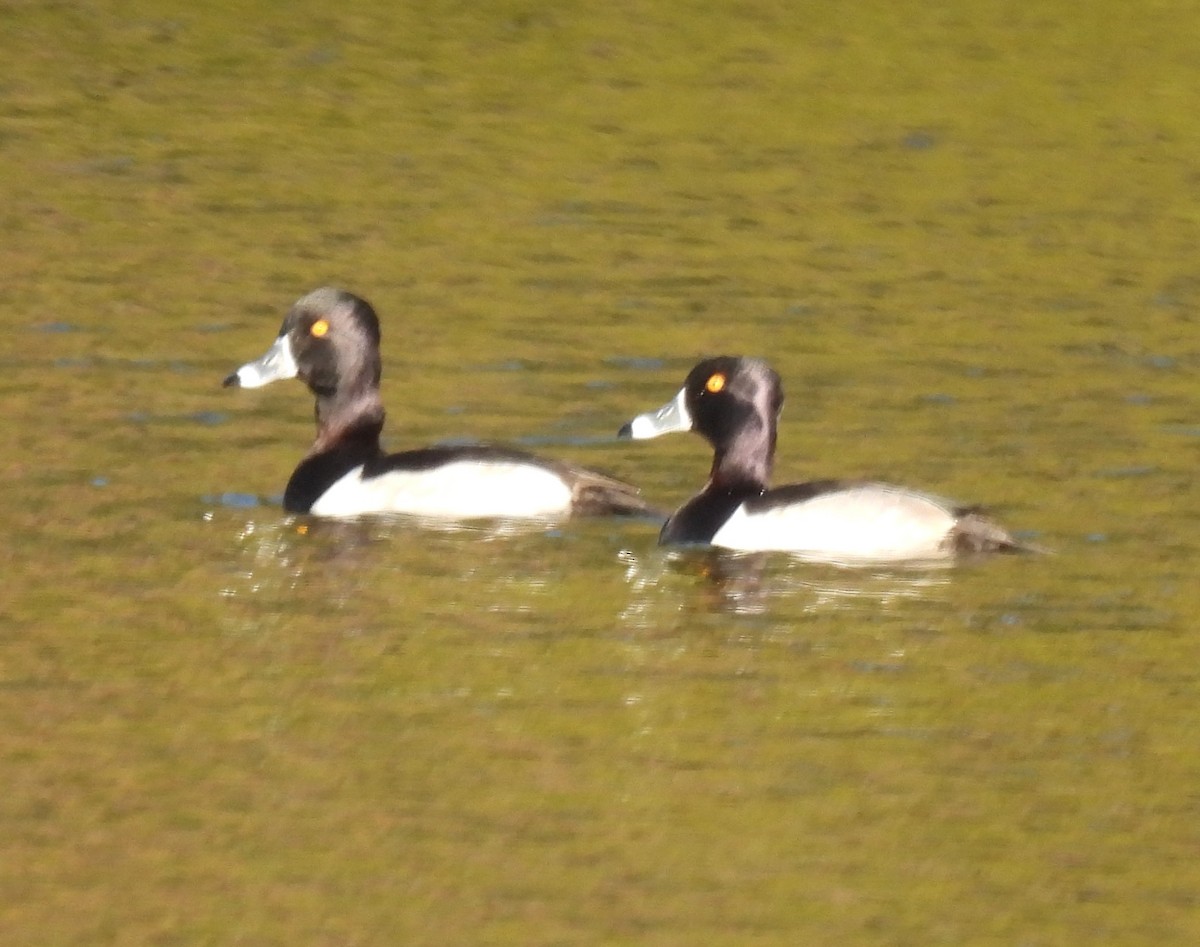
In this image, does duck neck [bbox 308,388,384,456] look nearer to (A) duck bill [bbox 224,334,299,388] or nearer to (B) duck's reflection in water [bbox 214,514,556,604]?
(A) duck bill [bbox 224,334,299,388]

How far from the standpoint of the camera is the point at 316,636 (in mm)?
9953

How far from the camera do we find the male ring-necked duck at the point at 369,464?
11734 millimetres

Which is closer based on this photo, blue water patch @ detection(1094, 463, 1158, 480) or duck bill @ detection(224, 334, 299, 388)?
blue water patch @ detection(1094, 463, 1158, 480)

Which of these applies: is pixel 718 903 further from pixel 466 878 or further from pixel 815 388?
pixel 815 388

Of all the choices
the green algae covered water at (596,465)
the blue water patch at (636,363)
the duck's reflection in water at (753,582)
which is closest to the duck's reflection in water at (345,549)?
the green algae covered water at (596,465)

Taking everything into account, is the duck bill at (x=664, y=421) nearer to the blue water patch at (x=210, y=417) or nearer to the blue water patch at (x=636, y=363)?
the blue water patch at (x=210, y=417)

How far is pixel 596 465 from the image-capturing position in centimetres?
1293

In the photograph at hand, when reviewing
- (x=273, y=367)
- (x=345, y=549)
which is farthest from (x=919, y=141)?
(x=345, y=549)

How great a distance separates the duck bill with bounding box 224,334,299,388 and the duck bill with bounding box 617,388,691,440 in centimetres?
167

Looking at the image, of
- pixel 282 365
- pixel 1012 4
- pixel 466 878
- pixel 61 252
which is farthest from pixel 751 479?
pixel 1012 4

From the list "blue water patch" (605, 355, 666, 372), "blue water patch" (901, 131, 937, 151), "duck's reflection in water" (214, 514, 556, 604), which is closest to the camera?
"duck's reflection in water" (214, 514, 556, 604)

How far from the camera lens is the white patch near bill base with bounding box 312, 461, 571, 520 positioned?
11.7 metres

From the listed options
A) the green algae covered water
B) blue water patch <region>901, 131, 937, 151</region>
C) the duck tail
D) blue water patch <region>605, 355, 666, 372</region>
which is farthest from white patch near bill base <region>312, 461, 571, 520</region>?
blue water patch <region>901, 131, 937, 151</region>

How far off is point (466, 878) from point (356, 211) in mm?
12573
